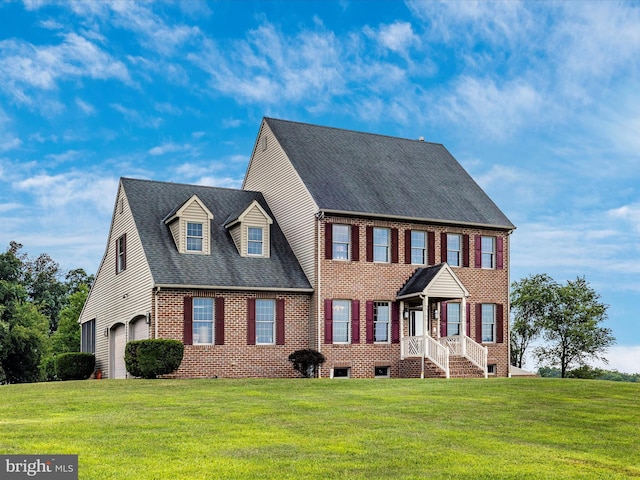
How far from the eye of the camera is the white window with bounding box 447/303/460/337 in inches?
1332

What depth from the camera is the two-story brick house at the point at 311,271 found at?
2989cm

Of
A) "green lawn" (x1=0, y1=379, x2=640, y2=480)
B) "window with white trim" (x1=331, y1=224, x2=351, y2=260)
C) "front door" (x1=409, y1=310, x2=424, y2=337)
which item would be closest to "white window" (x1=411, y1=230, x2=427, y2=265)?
"front door" (x1=409, y1=310, x2=424, y2=337)

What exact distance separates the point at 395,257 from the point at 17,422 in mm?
19782

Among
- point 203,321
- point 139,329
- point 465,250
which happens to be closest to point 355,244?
point 465,250

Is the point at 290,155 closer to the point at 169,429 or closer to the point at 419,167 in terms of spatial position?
the point at 419,167

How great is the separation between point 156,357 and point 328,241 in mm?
8135

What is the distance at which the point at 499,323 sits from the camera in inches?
1387

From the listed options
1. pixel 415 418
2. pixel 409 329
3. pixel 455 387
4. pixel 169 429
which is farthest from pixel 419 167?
pixel 169 429

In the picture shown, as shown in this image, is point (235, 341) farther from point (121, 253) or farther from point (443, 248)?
point (443, 248)

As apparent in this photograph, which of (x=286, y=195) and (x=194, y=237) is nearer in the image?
(x=194, y=237)

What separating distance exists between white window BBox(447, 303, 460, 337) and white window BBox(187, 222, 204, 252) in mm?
10731

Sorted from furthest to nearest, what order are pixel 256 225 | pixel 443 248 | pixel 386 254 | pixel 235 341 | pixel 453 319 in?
pixel 443 248, pixel 453 319, pixel 386 254, pixel 256 225, pixel 235 341

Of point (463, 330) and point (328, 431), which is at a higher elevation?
point (463, 330)

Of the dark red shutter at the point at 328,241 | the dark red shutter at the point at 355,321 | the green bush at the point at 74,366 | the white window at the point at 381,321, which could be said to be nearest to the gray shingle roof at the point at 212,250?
the dark red shutter at the point at 328,241
